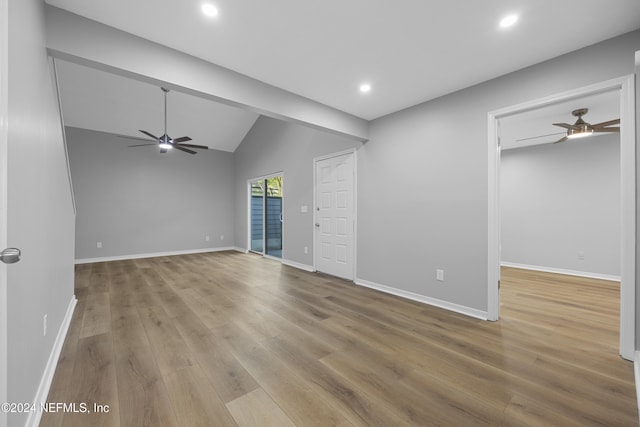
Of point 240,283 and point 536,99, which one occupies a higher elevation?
point 536,99

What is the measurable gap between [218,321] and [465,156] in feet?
10.5

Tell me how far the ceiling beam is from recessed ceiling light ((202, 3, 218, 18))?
61 cm

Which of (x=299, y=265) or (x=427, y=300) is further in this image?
(x=299, y=265)

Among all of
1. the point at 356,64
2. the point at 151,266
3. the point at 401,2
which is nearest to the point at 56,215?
the point at 356,64

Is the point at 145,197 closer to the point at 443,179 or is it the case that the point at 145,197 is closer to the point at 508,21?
the point at 443,179

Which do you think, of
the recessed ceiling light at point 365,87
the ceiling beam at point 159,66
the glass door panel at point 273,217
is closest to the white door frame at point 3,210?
the ceiling beam at point 159,66

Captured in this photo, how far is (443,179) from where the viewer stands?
3043 mm

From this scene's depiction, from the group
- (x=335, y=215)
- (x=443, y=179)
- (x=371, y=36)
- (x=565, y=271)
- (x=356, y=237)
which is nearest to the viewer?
(x=371, y=36)

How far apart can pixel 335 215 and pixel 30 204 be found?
3.57 m

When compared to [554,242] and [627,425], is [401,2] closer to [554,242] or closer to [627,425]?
[627,425]

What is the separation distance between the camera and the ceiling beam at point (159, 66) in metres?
1.88

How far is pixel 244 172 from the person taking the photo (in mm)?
7258

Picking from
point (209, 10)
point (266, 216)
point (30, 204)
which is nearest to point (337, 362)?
point (30, 204)

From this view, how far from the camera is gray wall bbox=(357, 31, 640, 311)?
2.30 meters
